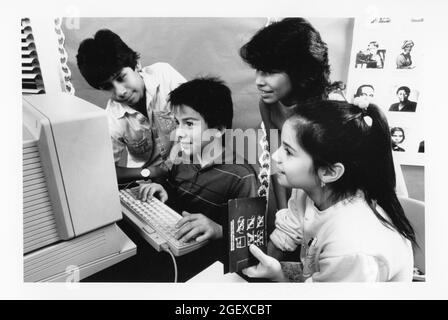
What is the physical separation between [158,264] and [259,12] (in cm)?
89

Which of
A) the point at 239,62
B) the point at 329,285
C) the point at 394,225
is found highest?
the point at 239,62

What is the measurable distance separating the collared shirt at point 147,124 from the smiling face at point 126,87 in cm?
2

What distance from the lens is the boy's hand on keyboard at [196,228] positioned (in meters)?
1.15

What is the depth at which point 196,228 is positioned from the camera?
45.8 inches

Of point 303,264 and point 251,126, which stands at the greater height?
point 251,126

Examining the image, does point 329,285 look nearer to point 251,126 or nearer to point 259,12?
point 251,126

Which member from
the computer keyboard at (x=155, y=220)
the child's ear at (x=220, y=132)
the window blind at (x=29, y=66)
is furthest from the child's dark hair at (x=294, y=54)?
the window blind at (x=29, y=66)

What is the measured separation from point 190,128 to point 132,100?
0.22m

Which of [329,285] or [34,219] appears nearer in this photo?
[34,219]

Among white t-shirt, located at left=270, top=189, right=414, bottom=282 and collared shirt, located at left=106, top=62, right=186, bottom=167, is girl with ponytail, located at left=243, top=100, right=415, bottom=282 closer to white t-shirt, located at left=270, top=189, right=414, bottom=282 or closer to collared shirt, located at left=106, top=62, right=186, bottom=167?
white t-shirt, located at left=270, top=189, right=414, bottom=282

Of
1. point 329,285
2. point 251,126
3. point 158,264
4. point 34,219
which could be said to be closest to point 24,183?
point 34,219

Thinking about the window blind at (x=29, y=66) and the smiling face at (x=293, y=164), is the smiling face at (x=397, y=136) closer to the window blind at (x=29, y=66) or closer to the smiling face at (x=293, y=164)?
the smiling face at (x=293, y=164)

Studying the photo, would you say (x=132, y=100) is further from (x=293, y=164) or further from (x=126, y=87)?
(x=293, y=164)

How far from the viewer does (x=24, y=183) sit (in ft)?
3.18
